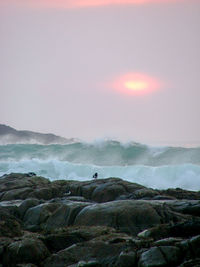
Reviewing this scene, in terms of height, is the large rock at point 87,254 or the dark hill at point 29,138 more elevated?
the dark hill at point 29,138

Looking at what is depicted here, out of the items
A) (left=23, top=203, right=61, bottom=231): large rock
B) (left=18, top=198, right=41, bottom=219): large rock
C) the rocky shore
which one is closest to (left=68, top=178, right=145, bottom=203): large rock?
the rocky shore

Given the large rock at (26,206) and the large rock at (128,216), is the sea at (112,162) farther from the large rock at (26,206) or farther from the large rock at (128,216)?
the large rock at (128,216)

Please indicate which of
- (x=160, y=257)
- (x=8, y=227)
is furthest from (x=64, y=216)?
(x=160, y=257)

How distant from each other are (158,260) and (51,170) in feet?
129

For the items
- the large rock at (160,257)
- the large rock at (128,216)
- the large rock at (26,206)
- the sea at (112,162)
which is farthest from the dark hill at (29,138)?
the large rock at (160,257)

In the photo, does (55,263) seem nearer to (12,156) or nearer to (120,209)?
(120,209)

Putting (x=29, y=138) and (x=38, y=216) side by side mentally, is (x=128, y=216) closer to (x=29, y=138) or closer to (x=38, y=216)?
(x=38, y=216)

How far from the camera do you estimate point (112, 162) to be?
59125 millimetres

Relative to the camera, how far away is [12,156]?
Answer: 2685 inches

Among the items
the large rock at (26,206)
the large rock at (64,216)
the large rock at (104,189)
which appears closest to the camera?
the large rock at (64,216)

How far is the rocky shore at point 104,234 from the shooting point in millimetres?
8000

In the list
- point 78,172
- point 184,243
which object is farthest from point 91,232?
point 78,172

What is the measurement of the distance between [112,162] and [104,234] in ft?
160

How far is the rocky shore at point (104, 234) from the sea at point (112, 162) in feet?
69.0
